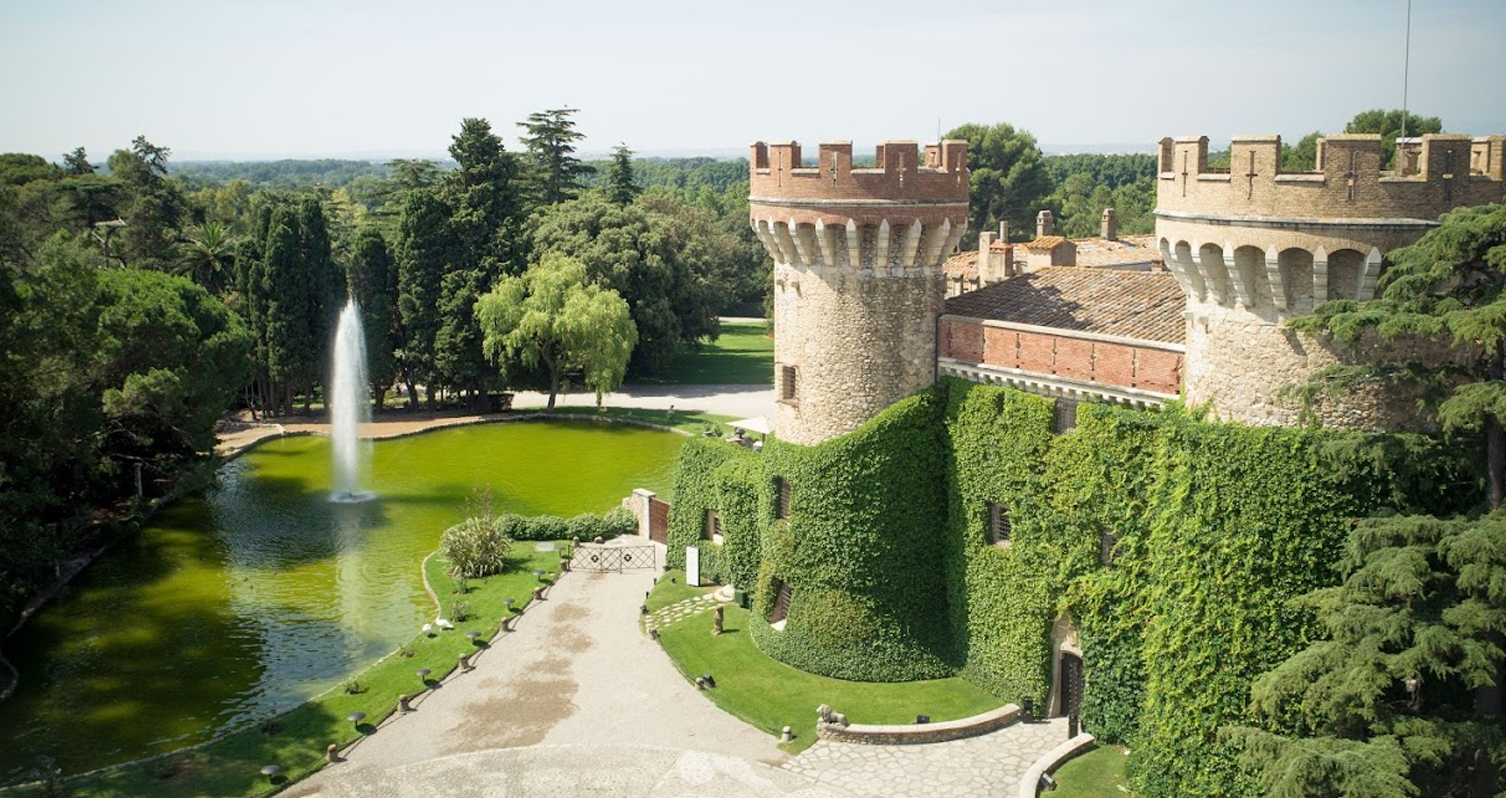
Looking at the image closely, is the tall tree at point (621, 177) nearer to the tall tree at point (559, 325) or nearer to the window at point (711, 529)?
the tall tree at point (559, 325)

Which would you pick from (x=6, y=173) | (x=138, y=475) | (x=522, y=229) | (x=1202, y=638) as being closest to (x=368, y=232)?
(x=522, y=229)

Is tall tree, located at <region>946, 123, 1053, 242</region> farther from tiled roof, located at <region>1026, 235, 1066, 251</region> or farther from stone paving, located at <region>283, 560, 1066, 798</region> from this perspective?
stone paving, located at <region>283, 560, 1066, 798</region>

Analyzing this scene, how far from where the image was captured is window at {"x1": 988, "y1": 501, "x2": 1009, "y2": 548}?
24.8m

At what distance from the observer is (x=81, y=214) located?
71.1 m

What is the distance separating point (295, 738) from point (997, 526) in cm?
1512

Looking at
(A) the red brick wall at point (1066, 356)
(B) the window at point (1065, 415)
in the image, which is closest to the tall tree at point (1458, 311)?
(A) the red brick wall at point (1066, 356)

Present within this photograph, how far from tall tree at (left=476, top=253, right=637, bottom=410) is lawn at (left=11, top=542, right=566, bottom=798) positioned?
24347 mm

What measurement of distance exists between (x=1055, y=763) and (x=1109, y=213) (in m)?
36.9

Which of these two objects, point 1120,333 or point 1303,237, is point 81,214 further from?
point 1303,237

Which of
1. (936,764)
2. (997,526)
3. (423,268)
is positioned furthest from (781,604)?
(423,268)

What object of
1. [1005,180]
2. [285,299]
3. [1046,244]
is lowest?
[285,299]

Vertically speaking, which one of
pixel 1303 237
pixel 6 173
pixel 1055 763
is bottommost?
pixel 1055 763

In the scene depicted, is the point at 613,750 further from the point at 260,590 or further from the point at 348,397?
the point at 348,397

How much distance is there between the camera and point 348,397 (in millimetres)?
55312
